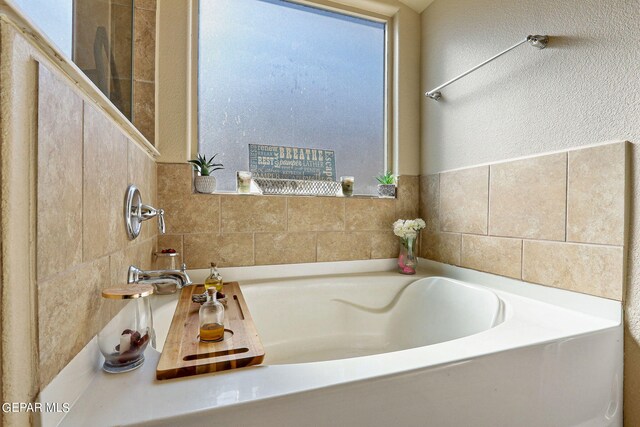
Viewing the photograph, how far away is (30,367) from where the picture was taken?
41 centimetres

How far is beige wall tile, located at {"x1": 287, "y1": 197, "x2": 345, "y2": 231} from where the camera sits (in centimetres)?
160

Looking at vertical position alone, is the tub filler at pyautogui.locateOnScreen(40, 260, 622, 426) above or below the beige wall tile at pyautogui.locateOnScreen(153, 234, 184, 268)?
below

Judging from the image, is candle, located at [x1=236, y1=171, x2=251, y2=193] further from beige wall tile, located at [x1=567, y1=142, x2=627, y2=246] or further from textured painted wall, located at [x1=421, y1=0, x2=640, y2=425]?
beige wall tile, located at [x1=567, y1=142, x2=627, y2=246]

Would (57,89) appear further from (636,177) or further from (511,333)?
(636,177)

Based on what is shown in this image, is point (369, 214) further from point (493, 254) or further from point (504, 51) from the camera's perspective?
point (504, 51)

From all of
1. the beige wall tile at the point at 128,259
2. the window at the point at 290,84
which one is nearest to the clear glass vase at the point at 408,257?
the window at the point at 290,84

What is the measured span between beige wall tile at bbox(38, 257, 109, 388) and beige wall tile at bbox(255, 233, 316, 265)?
0.89 meters

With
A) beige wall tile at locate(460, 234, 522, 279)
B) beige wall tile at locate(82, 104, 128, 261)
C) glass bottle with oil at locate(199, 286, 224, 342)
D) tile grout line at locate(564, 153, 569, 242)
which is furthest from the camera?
beige wall tile at locate(460, 234, 522, 279)

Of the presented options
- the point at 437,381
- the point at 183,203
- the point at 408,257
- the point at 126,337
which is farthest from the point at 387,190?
the point at 126,337

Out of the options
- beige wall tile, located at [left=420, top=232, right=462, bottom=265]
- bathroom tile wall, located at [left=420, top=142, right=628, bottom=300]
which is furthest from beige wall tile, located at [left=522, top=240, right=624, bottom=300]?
beige wall tile, located at [left=420, top=232, right=462, bottom=265]

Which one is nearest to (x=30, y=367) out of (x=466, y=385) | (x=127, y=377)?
(x=127, y=377)

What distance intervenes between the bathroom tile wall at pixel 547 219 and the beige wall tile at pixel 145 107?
1530 mm

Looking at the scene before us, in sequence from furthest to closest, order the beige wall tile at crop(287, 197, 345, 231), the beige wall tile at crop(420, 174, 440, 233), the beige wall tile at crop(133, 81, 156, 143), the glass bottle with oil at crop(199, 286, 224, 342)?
the beige wall tile at crop(420, 174, 440, 233), the beige wall tile at crop(287, 197, 345, 231), the beige wall tile at crop(133, 81, 156, 143), the glass bottle with oil at crop(199, 286, 224, 342)

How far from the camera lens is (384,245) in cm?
178
